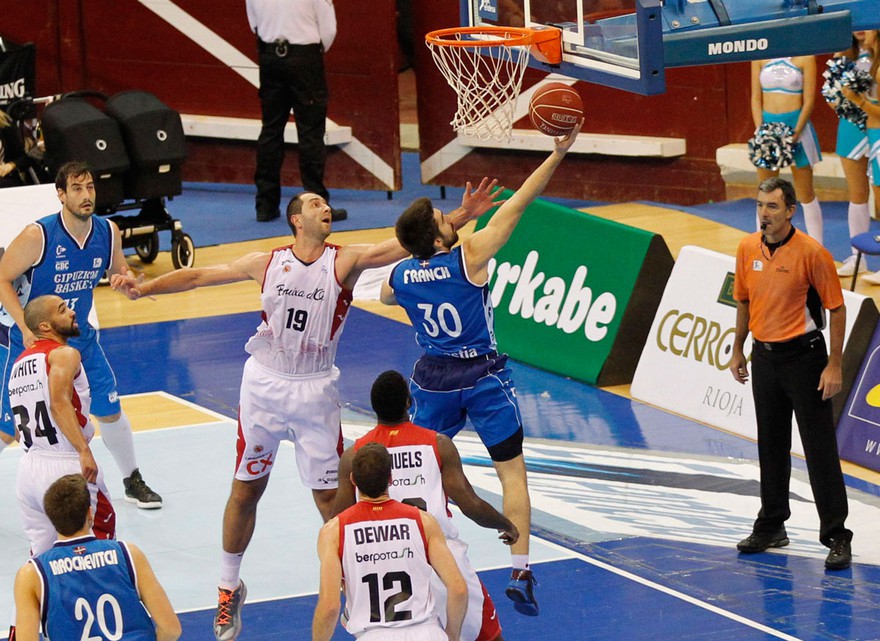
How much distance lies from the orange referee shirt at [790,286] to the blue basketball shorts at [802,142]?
18.2 feet

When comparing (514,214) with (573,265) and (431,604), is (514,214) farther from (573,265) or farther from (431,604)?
(573,265)

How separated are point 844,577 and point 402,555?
3.63m

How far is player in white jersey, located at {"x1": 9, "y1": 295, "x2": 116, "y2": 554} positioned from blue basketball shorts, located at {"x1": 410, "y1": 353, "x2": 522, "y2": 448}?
5.81ft

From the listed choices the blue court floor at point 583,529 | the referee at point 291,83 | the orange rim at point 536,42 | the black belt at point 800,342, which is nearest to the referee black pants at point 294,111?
the referee at point 291,83

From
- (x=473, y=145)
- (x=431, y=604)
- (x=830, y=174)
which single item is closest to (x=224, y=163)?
(x=473, y=145)

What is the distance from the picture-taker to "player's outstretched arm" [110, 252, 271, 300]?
7945 millimetres

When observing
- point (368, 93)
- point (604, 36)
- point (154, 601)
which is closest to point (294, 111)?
point (368, 93)

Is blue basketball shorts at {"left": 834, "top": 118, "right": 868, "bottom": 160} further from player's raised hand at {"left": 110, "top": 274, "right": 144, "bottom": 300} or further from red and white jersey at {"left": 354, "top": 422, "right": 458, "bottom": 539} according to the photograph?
red and white jersey at {"left": 354, "top": 422, "right": 458, "bottom": 539}

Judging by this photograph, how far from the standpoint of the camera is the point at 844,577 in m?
8.49

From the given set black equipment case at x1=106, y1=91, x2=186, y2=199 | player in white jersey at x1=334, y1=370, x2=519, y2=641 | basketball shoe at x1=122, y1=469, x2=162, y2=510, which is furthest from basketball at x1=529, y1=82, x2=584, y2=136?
black equipment case at x1=106, y1=91, x2=186, y2=199

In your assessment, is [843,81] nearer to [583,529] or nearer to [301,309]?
[583,529]

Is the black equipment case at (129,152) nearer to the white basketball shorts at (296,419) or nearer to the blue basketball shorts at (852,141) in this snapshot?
the blue basketball shorts at (852,141)

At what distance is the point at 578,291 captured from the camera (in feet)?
41.5

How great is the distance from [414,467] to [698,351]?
540 centimetres
